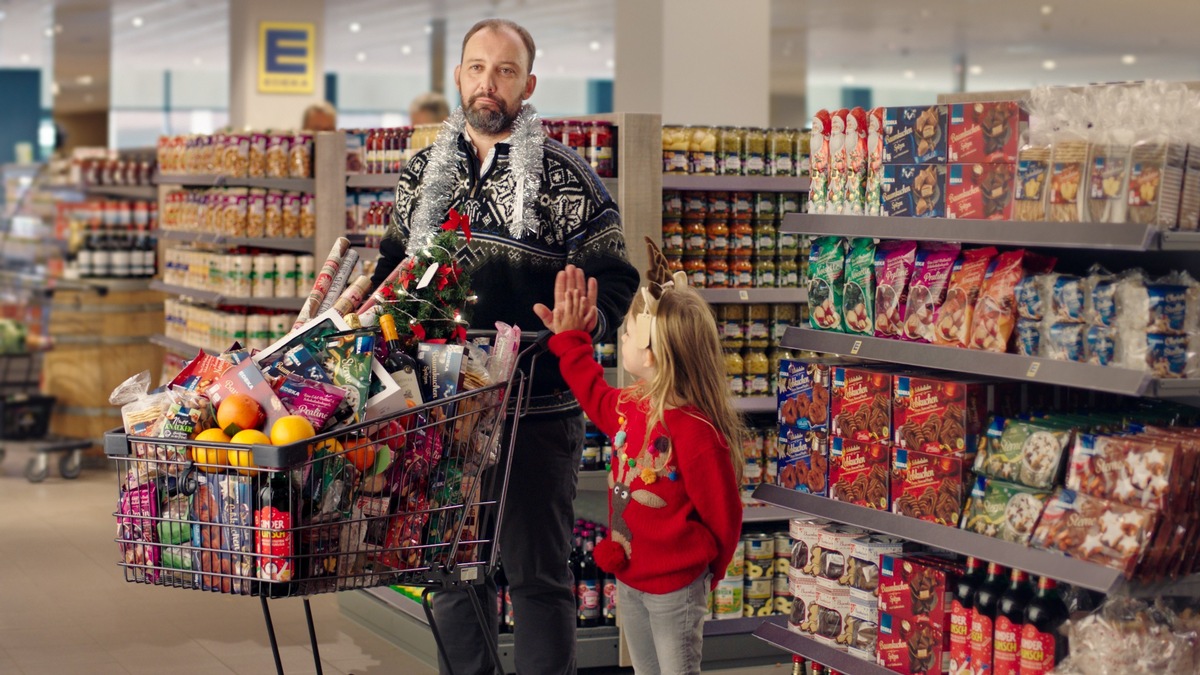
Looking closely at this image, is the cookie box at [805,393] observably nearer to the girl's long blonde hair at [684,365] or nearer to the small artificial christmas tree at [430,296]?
the girl's long blonde hair at [684,365]

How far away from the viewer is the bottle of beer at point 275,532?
2660 mm

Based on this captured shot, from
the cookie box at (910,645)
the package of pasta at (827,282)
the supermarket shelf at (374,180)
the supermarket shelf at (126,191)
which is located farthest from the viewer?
the supermarket shelf at (126,191)

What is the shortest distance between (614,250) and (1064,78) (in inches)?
921

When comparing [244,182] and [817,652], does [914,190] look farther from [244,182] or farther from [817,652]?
[244,182]

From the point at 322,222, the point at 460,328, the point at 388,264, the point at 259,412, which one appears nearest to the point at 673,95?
the point at 322,222

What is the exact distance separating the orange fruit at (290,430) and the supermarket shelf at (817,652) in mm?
1657

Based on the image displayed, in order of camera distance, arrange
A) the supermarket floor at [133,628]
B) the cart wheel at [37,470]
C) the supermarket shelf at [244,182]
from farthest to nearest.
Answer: the cart wheel at [37,470] < the supermarket shelf at [244,182] < the supermarket floor at [133,628]

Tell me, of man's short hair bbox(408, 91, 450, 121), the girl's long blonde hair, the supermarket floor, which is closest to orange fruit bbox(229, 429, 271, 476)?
the girl's long blonde hair

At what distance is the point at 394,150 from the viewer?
5.95 m

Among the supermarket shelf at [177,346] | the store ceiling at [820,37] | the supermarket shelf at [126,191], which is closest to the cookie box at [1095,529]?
the supermarket shelf at [177,346]

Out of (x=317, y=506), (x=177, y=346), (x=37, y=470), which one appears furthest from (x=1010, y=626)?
(x=37, y=470)

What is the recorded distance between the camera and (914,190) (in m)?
3.48

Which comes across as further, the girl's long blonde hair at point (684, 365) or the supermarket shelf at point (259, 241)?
the supermarket shelf at point (259, 241)

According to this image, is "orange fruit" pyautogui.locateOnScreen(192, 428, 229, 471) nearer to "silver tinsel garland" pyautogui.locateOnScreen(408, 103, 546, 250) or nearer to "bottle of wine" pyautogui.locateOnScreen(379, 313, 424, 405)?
"bottle of wine" pyautogui.locateOnScreen(379, 313, 424, 405)
